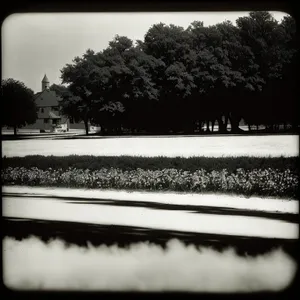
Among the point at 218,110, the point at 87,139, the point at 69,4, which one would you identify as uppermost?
the point at 69,4

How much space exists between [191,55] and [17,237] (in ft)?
16.1

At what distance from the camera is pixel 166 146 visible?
8445mm

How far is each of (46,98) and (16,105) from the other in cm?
86

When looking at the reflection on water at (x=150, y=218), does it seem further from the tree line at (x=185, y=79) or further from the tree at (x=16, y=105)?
the tree line at (x=185, y=79)

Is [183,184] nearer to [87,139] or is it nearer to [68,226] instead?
[87,139]

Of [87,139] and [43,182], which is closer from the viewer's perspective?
[87,139]

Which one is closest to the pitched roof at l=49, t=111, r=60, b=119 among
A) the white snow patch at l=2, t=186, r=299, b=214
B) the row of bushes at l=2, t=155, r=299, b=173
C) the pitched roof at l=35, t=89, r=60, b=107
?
the pitched roof at l=35, t=89, r=60, b=107

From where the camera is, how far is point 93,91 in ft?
23.7

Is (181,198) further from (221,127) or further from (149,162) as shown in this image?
(221,127)

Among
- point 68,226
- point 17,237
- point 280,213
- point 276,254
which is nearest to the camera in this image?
point 276,254

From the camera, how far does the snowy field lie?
24.3 feet

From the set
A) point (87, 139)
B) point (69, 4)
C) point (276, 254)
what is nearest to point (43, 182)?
point (87, 139)

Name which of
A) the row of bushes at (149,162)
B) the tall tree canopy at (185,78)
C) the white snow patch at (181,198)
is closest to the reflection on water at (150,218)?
the white snow patch at (181,198)

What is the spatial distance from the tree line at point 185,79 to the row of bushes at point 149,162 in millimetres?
720
